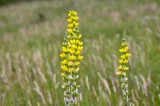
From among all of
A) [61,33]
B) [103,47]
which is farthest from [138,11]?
[103,47]

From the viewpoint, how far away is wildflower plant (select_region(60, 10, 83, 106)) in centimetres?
201

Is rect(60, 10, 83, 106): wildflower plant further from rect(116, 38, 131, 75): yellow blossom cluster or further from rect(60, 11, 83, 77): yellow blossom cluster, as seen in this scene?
rect(116, 38, 131, 75): yellow blossom cluster

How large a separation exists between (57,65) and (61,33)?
4211 mm

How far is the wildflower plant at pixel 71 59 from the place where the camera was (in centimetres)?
201

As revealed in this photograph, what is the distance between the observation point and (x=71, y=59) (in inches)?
78.7

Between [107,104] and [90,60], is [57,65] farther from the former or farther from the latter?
[107,104]

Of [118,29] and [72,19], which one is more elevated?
[118,29]

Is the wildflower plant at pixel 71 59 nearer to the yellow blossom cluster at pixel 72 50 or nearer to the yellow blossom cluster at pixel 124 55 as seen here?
the yellow blossom cluster at pixel 72 50

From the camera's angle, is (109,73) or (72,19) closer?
(72,19)

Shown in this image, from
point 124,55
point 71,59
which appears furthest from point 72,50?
point 124,55

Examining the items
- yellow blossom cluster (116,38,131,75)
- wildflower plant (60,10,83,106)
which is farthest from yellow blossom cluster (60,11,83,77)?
yellow blossom cluster (116,38,131,75)

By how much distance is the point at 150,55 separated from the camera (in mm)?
4633

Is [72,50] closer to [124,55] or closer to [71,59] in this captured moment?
[71,59]

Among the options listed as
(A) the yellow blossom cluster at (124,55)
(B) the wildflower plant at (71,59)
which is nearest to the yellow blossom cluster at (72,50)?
(B) the wildflower plant at (71,59)
